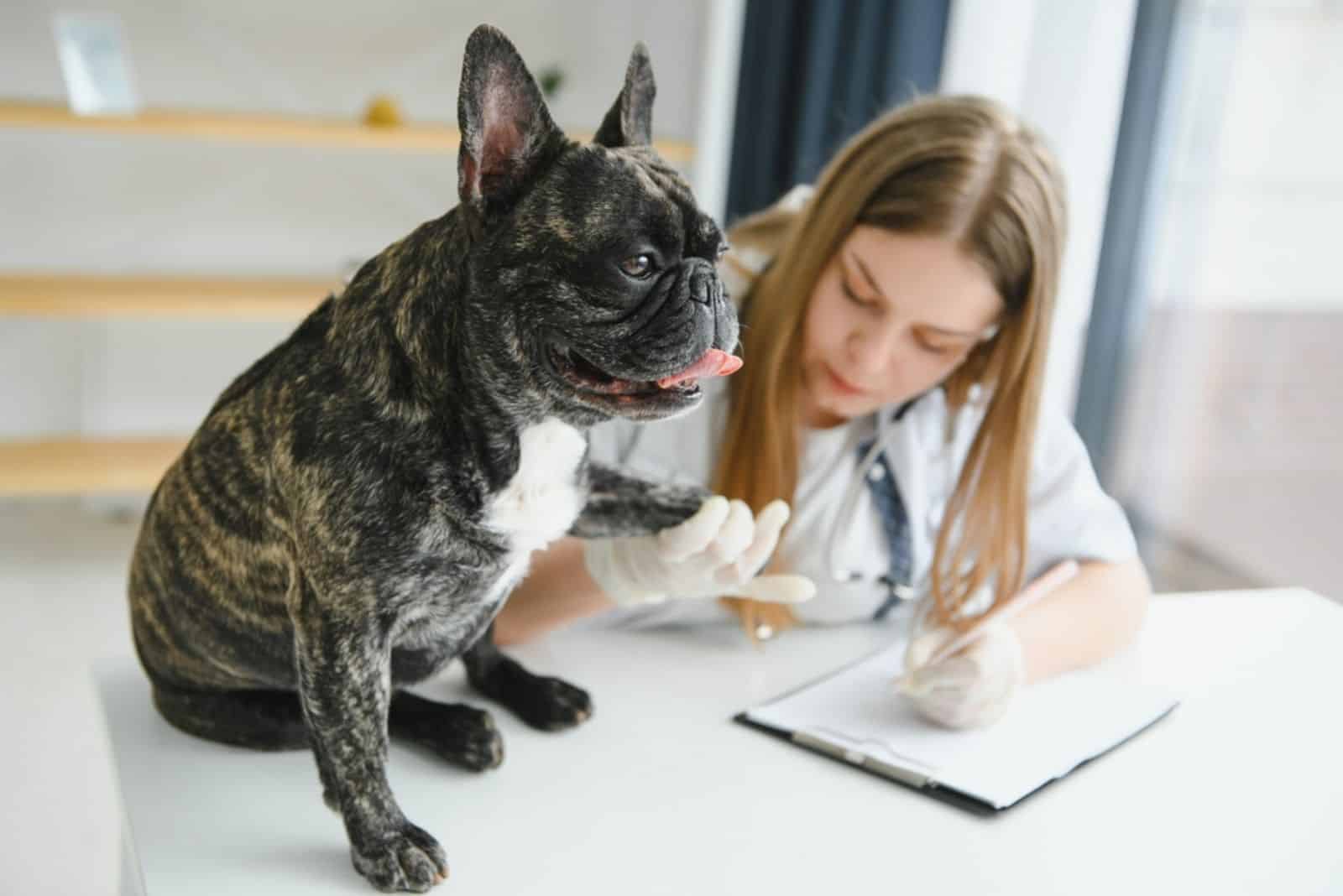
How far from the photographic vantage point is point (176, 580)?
3.17ft

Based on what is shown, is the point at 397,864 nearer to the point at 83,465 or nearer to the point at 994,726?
the point at 994,726

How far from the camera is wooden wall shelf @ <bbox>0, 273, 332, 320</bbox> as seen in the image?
267 cm

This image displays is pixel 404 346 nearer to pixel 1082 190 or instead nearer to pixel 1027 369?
pixel 1027 369

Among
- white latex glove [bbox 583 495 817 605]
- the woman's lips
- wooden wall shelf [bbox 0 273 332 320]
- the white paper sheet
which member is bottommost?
wooden wall shelf [bbox 0 273 332 320]

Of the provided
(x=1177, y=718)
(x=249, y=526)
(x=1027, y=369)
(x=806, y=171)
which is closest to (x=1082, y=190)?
(x=806, y=171)

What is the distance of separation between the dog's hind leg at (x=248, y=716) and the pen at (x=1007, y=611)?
0.51 metres

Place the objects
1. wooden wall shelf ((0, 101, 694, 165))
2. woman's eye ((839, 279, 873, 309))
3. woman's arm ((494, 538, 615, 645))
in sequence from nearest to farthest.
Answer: woman's arm ((494, 538, 615, 645)) < woman's eye ((839, 279, 873, 309)) < wooden wall shelf ((0, 101, 694, 165))

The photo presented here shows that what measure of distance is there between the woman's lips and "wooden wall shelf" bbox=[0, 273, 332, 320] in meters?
1.46

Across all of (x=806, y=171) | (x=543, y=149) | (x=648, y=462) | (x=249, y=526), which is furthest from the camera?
(x=806, y=171)

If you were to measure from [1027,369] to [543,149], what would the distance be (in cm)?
70

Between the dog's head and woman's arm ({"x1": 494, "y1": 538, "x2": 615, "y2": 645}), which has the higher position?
the dog's head

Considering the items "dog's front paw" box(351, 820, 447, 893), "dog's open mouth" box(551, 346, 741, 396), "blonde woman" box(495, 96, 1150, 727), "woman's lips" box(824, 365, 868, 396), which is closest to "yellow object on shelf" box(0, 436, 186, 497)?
"blonde woman" box(495, 96, 1150, 727)

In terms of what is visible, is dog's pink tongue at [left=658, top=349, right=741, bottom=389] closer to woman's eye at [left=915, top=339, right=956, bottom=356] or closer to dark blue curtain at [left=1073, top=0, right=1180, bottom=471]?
woman's eye at [left=915, top=339, right=956, bottom=356]

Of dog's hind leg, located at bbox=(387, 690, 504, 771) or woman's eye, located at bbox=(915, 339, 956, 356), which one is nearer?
dog's hind leg, located at bbox=(387, 690, 504, 771)
